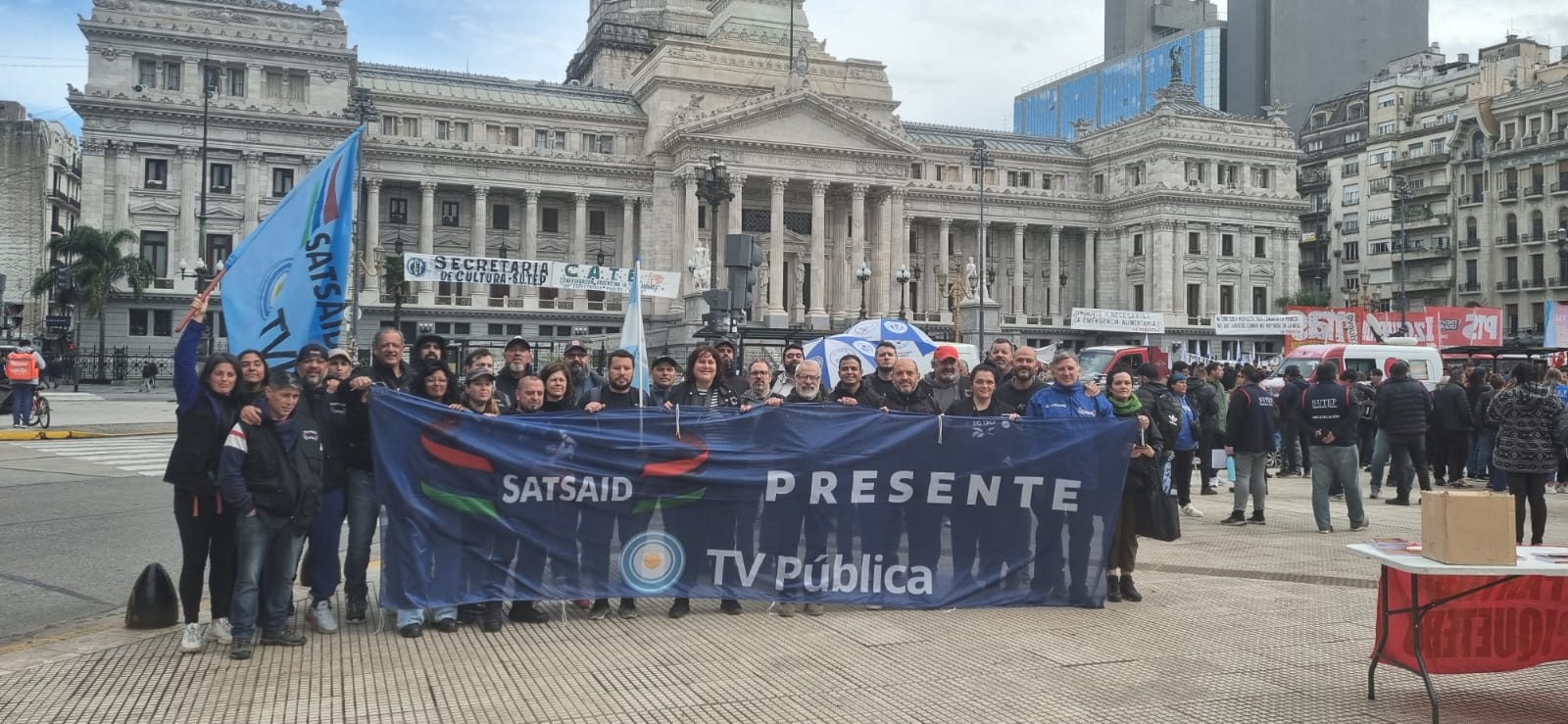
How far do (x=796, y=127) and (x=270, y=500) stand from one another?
5803 cm

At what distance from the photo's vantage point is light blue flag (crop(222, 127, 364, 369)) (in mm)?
8305

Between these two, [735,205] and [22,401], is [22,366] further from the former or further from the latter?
[735,205]

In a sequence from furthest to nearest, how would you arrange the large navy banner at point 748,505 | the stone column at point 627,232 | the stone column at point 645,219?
the stone column at point 627,232, the stone column at point 645,219, the large navy banner at point 748,505

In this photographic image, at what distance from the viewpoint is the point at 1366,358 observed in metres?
26.8

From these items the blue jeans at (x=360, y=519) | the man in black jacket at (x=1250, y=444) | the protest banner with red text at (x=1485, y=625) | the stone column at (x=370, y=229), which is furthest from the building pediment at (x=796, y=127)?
the protest banner with red text at (x=1485, y=625)

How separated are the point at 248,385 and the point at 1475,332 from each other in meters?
46.0

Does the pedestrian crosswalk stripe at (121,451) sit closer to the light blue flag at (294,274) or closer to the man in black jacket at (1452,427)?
the light blue flag at (294,274)

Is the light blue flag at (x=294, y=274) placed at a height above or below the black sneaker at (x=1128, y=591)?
above

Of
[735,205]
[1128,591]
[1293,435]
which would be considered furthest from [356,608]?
[735,205]

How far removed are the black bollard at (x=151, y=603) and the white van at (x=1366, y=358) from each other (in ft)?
76.8

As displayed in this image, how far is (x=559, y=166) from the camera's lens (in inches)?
2504

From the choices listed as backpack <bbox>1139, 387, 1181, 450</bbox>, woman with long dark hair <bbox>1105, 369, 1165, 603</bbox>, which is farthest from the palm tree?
woman with long dark hair <bbox>1105, 369, 1165, 603</bbox>

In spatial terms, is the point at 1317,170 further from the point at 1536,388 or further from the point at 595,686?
the point at 595,686

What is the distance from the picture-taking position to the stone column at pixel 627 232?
65188 millimetres
